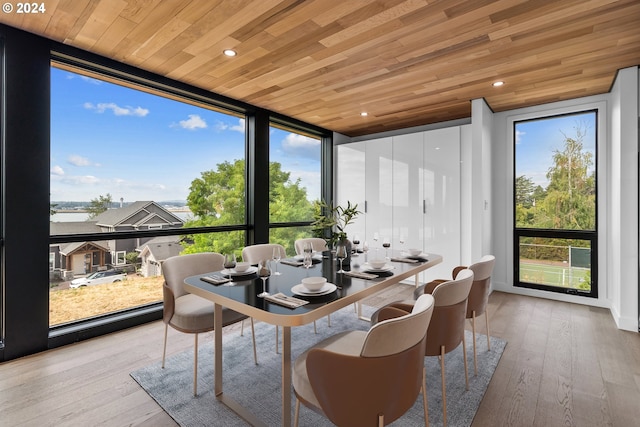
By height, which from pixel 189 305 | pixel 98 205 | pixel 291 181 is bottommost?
pixel 189 305

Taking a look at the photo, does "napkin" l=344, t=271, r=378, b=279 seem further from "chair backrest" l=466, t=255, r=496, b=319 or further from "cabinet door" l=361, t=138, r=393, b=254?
"cabinet door" l=361, t=138, r=393, b=254

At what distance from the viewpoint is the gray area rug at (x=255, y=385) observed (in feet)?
5.92

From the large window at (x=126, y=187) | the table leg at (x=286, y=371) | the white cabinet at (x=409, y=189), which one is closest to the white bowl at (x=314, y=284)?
the table leg at (x=286, y=371)

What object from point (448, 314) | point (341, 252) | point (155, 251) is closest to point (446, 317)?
point (448, 314)

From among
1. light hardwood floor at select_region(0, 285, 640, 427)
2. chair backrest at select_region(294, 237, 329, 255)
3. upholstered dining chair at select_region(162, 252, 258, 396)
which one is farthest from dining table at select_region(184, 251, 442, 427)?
chair backrest at select_region(294, 237, 329, 255)

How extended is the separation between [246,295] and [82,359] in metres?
1.79

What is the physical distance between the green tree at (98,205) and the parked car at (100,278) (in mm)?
570

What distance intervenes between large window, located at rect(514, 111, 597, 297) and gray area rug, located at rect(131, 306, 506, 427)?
203 cm

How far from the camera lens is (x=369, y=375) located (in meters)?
1.16

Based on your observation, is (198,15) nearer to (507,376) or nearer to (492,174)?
(507,376)

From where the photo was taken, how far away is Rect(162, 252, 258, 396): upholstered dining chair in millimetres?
2064

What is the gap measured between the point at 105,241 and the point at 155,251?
1.61ft

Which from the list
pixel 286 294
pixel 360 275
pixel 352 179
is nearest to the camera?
pixel 286 294

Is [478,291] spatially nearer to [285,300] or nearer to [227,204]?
[285,300]
